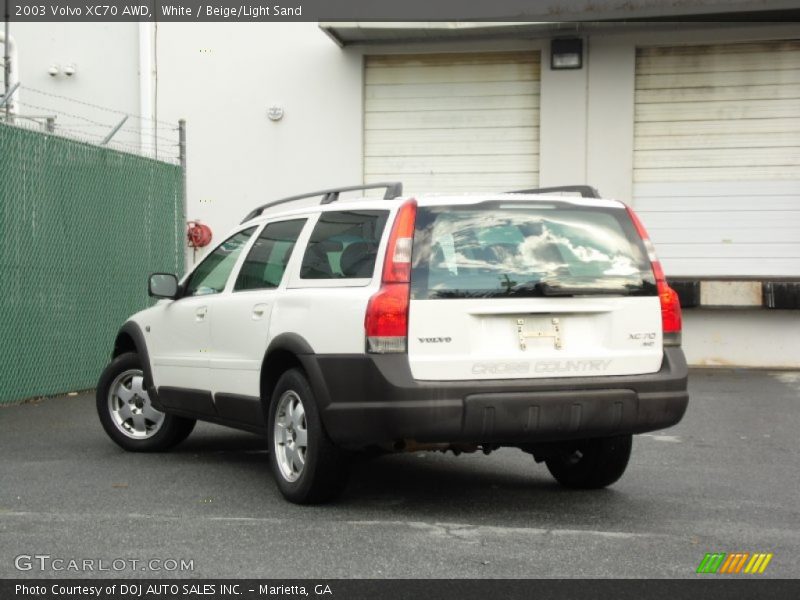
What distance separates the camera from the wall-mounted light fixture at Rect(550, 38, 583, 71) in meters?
15.4

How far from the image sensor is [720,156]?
15375 mm

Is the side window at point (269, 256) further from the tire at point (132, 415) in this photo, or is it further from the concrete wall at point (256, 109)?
the concrete wall at point (256, 109)

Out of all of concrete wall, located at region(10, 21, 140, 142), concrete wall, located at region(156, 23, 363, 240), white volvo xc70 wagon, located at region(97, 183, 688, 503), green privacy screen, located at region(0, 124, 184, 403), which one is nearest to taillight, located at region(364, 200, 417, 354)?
white volvo xc70 wagon, located at region(97, 183, 688, 503)

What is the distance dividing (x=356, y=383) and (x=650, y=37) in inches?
416

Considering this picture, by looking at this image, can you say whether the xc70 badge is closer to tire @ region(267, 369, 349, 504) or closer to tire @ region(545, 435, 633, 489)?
tire @ region(545, 435, 633, 489)

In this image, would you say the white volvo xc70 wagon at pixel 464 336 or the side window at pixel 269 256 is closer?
the white volvo xc70 wagon at pixel 464 336

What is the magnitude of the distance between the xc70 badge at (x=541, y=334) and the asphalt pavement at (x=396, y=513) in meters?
0.91

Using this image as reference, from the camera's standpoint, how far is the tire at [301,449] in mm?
6348

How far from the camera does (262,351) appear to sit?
7.04m

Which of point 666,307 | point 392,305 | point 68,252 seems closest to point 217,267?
point 392,305

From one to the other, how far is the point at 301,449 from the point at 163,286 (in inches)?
87.5

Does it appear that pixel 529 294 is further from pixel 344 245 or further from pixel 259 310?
pixel 259 310

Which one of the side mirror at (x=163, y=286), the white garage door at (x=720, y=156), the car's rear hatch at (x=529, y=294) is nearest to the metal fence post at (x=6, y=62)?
the side mirror at (x=163, y=286)
